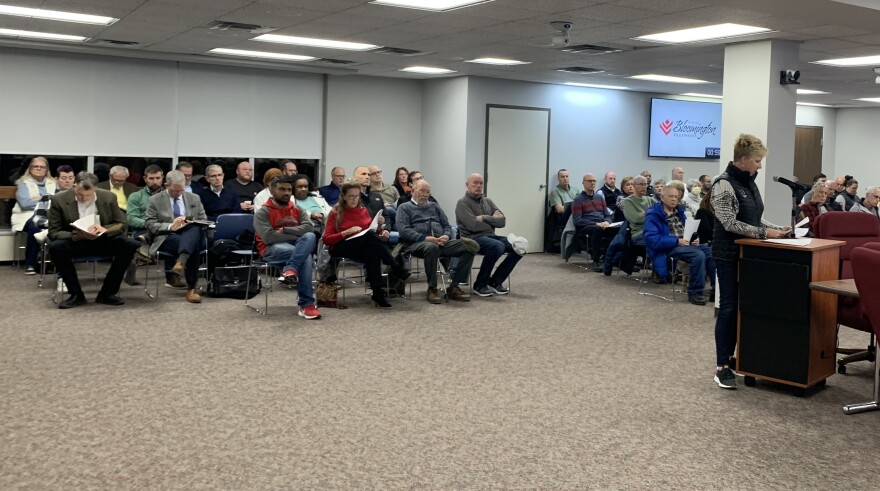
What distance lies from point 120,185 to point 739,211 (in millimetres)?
7459

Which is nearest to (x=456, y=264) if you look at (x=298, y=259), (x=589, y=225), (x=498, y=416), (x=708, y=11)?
(x=298, y=259)

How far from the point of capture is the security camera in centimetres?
763

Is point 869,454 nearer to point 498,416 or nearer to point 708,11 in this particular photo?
point 498,416

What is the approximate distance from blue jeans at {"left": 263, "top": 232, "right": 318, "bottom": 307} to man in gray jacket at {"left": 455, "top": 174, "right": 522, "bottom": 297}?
1946 millimetres

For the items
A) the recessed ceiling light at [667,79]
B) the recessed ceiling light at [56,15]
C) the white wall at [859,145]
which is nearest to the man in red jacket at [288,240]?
the recessed ceiling light at [56,15]

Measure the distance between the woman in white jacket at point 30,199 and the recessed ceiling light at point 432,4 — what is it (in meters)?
5.27

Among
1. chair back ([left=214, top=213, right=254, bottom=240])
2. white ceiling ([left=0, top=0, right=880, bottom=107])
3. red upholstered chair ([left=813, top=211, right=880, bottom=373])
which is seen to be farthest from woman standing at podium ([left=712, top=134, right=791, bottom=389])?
chair back ([left=214, top=213, right=254, bottom=240])

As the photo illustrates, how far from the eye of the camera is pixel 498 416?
4.75 meters

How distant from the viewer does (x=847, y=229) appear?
6480 millimetres

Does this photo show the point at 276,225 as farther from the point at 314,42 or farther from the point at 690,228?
the point at 690,228

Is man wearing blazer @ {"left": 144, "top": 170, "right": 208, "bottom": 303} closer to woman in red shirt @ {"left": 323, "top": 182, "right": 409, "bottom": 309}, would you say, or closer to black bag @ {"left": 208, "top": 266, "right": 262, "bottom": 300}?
black bag @ {"left": 208, "top": 266, "right": 262, "bottom": 300}

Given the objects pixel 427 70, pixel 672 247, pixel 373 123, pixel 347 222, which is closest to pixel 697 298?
pixel 672 247

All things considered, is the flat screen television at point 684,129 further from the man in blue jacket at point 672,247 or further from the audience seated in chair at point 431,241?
the audience seated in chair at point 431,241

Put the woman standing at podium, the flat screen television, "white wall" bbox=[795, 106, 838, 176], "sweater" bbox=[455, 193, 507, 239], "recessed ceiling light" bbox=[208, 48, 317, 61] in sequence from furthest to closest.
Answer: "white wall" bbox=[795, 106, 838, 176]
the flat screen television
"recessed ceiling light" bbox=[208, 48, 317, 61]
"sweater" bbox=[455, 193, 507, 239]
the woman standing at podium
